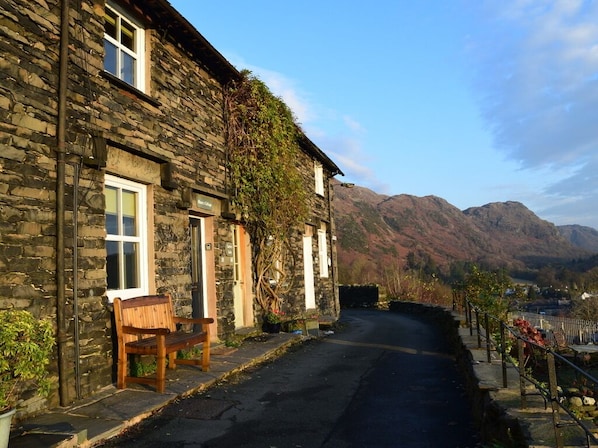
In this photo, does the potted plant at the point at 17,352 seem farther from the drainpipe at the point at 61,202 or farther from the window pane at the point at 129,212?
the window pane at the point at 129,212

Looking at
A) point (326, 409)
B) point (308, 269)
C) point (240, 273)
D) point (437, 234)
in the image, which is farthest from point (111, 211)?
point (437, 234)

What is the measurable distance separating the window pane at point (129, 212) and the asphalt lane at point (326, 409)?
2283mm

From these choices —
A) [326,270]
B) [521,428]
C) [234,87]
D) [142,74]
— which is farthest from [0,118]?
[326,270]

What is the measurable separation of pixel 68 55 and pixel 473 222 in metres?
132

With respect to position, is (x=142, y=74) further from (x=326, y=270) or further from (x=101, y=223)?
(x=326, y=270)

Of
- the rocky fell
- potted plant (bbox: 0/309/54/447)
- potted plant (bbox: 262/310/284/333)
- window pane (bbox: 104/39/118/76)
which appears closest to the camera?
potted plant (bbox: 0/309/54/447)

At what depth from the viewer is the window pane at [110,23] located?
621cm

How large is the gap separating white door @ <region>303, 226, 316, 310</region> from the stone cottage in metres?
5.24

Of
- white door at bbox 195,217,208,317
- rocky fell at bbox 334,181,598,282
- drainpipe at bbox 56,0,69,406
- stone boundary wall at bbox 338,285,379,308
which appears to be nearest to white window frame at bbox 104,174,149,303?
drainpipe at bbox 56,0,69,406

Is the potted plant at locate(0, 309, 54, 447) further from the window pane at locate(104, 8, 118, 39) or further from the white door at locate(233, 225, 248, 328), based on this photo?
the white door at locate(233, 225, 248, 328)

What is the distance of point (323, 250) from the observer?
16.5 m

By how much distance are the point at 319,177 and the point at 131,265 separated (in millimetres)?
10729

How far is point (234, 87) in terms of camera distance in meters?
9.77

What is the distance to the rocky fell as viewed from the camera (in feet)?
210
